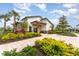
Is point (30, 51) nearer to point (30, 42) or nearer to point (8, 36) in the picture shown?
point (30, 42)

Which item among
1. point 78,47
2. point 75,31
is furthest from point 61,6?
point 78,47

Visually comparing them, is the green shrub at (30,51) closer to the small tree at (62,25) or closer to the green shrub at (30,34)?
the green shrub at (30,34)

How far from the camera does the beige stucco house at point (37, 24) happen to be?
174cm

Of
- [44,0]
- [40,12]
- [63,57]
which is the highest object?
[44,0]

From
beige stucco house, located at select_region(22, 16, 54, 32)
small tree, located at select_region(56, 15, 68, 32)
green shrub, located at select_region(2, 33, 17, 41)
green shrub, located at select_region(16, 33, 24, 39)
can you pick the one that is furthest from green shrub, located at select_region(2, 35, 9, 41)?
small tree, located at select_region(56, 15, 68, 32)

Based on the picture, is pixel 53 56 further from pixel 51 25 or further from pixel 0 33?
pixel 0 33

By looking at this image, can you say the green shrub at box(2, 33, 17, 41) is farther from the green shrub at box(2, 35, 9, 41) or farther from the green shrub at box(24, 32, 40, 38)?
the green shrub at box(24, 32, 40, 38)

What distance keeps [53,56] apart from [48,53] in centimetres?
5

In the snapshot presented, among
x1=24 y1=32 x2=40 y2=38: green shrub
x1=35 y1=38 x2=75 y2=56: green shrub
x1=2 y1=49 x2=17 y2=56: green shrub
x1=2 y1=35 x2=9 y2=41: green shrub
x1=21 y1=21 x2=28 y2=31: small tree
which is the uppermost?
x1=21 y1=21 x2=28 y2=31: small tree

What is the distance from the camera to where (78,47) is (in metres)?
1.71

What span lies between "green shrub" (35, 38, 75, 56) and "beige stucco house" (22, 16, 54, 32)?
0.12 m

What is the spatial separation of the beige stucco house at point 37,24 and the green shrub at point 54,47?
12 centimetres

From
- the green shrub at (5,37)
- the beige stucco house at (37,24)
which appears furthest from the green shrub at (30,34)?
the green shrub at (5,37)

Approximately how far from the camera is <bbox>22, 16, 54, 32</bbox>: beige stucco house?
1742mm
